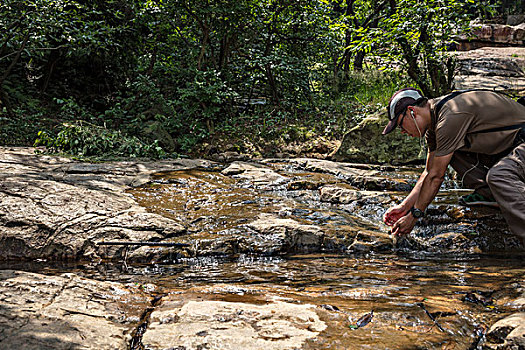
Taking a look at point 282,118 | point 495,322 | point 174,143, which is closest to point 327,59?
point 282,118

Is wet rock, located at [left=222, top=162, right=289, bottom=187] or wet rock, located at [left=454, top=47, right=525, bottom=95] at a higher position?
wet rock, located at [left=454, top=47, right=525, bottom=95]

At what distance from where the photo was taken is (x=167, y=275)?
2.87m

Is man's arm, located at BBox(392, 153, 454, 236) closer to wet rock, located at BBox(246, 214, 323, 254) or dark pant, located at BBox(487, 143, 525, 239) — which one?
dark pant, located at BBox(487, 143, 525, 239)

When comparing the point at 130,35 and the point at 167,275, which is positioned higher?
the point at 130,35

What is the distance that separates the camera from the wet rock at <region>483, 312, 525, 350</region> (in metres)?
1.58

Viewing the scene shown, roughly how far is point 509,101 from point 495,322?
1.76m

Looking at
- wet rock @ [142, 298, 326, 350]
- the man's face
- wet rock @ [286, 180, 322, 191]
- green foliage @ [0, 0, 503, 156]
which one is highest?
green foliage @ [0, 0, 503, 156]

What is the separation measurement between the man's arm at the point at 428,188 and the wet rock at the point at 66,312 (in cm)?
206

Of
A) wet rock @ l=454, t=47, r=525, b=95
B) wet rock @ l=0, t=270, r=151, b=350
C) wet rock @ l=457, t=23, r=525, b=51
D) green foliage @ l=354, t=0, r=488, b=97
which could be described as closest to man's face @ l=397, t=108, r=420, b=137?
wet rock @ l=0, t=270, r=151, b=350

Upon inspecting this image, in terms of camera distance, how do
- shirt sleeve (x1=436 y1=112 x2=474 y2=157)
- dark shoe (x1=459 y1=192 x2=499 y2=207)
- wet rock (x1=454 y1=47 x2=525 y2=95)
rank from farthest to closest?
wet rock (x1=454 y1=47 x2=525 y2=95)
dark shoe (x1=459 y1=192 x2=499 y2=207)
shirt sleeve (x1=436 y1=112 x2=474 y2=157)

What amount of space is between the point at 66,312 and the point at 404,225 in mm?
2487

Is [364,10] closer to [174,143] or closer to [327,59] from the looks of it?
[327,59]

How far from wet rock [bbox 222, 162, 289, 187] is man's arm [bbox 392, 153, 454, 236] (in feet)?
9.10

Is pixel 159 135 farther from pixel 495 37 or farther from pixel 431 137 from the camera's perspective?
pixel 495 37
